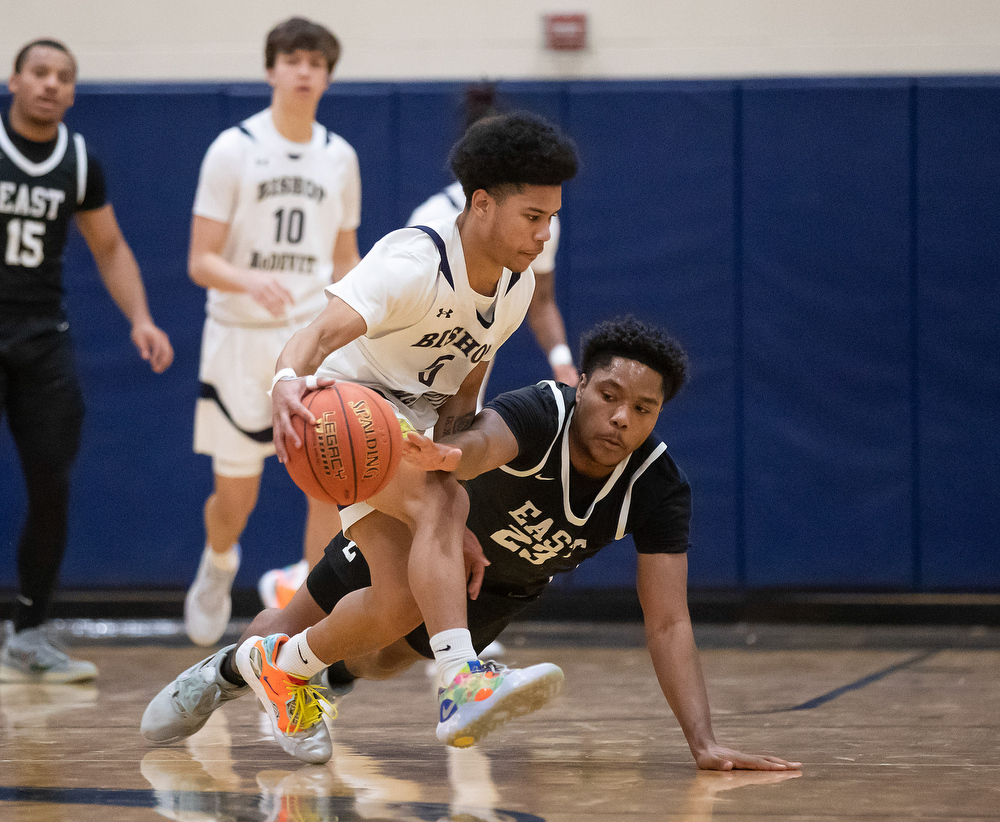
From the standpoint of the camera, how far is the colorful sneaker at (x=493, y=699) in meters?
2.26

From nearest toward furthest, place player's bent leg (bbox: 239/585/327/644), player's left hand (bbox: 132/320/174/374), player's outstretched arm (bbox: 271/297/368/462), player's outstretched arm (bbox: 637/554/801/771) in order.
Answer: player's outstretched arm (bbox: 271/297/368/462)
player's outstretched arm (bbox: 637/554/801/771)
player's bent leg (bbox: 239/585/327/644)
player's left hand (bbox: 132/320/174/374)

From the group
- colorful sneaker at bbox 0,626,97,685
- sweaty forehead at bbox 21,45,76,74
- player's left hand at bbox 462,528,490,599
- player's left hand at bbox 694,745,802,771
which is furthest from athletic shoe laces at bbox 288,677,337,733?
sweaty forehead at bbox 21,45,76,74

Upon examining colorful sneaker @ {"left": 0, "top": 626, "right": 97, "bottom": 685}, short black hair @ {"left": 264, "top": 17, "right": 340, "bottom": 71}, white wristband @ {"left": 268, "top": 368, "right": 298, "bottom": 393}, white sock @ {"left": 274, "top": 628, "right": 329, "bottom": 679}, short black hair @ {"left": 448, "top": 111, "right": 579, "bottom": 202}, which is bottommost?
colorful sneaker @ {"left": 0, "top": 626, "right": 97, "bottom": 685}

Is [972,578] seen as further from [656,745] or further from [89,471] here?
[89,471]

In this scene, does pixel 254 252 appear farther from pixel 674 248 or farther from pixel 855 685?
pixel 855 685

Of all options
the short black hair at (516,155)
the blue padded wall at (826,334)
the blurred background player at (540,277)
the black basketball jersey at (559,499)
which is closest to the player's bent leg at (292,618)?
the black basketball jersey at (559,499)

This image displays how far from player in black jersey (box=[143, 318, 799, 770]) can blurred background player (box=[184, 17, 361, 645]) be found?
1430 mm

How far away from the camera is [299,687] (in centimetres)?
274

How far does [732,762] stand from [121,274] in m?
2.84

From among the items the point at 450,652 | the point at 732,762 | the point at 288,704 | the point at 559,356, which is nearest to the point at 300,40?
the point at 559,356

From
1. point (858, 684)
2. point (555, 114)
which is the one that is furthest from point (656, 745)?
point (555, 114)

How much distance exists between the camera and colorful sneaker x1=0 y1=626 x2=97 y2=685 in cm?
398

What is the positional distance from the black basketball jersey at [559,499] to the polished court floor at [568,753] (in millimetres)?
481

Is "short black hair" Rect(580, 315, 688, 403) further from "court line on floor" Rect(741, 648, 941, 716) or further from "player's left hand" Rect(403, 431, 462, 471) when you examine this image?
"court line on floor" Rect(741, 648, 941, 716)
